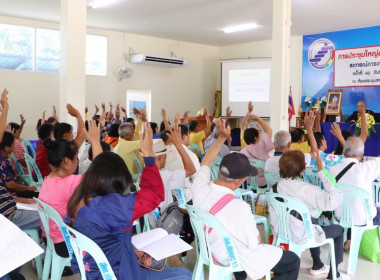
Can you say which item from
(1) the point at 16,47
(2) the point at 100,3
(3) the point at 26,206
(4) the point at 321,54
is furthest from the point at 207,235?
(4) the point at 321,54

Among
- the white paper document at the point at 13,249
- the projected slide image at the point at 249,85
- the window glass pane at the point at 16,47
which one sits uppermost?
the window glass pane at the point at 16,47

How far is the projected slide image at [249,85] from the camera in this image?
11.5 metres

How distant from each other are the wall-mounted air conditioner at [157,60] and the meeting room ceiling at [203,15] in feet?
2.01

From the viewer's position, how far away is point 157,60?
11.1 meters

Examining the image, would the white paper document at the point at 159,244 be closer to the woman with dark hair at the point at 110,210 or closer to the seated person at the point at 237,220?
the woman with dark hair at the point at 110,210

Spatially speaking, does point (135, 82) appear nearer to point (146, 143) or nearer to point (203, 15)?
point (203, 15)

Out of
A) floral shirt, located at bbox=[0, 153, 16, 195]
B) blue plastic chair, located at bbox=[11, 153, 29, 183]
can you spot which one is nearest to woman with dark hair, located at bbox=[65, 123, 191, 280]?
floral shirt, located at bbox=[0, 153, 16, 195]

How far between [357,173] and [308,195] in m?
0.70

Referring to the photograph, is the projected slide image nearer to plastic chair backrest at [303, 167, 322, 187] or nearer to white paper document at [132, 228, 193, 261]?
plastic chair backrest at [303, 167, 322, 187]

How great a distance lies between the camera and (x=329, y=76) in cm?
1066

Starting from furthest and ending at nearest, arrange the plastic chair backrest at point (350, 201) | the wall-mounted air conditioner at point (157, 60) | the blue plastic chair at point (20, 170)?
1. the wall-mounted air conditioner at point (157, 60)
2. the blue plastic chair at point (20, 170)
3. the plastic chair backrest at point (350, 201)

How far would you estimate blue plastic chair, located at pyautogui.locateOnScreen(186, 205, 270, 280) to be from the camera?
225 centimetres

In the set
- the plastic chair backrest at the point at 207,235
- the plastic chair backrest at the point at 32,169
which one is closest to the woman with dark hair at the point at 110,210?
the plastic chair backrest at the point at 207,235

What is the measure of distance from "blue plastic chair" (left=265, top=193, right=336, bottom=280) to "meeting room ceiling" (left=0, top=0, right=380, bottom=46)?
5473mm
